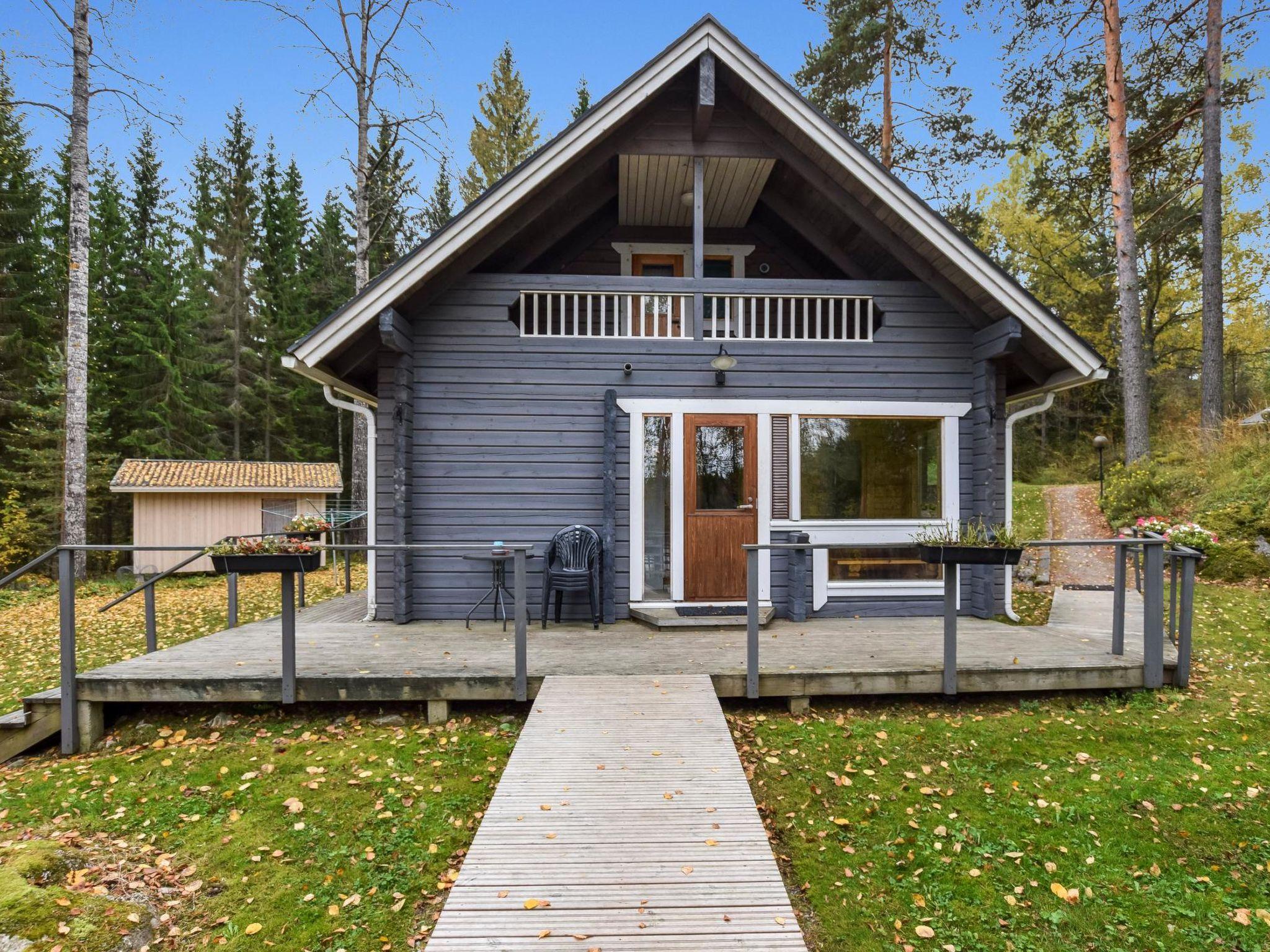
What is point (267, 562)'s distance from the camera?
12.6ft

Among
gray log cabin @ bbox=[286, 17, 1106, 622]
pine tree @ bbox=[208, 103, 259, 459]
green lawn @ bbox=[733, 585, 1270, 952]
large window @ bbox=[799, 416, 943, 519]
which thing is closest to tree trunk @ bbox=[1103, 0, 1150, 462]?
gray log cabin @ bbox=[286, 17, 1106, 622]

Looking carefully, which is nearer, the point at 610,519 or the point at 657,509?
the point at 610,519

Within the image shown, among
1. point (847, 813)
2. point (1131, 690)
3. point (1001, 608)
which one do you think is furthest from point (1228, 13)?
point (847, 813)

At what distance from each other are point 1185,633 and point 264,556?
6.28m

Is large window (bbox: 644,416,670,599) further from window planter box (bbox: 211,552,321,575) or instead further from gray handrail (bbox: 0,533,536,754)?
window planter box (bbox: 211,552,321,575)

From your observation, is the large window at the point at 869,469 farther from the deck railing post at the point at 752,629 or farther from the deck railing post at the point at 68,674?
the deck railing post at the point at 68,674

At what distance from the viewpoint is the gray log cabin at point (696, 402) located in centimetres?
579

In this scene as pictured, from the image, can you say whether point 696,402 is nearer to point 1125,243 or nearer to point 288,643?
point 288,643

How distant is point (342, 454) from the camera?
21.4m

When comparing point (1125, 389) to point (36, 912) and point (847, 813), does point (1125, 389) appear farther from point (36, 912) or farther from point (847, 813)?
point (36, 912)

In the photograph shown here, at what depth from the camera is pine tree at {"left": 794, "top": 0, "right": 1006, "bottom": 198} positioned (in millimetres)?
12211

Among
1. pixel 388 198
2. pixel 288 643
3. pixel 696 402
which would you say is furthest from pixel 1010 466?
pixel 388 198

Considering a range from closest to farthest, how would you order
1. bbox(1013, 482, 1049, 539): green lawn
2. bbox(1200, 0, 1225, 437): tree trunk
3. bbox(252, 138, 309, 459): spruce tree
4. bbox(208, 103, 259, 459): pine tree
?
bbox(1200, 0, 1225, 437): tree trunk < bbox(1013, 482, 1049, 539): green lawn < bbox(208, 103, 259, 459): pine tree < bbox(252, 138, 309, 459): spruce tree

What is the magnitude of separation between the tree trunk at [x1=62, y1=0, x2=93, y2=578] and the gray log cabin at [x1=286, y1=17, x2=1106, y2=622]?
23.8 feet
